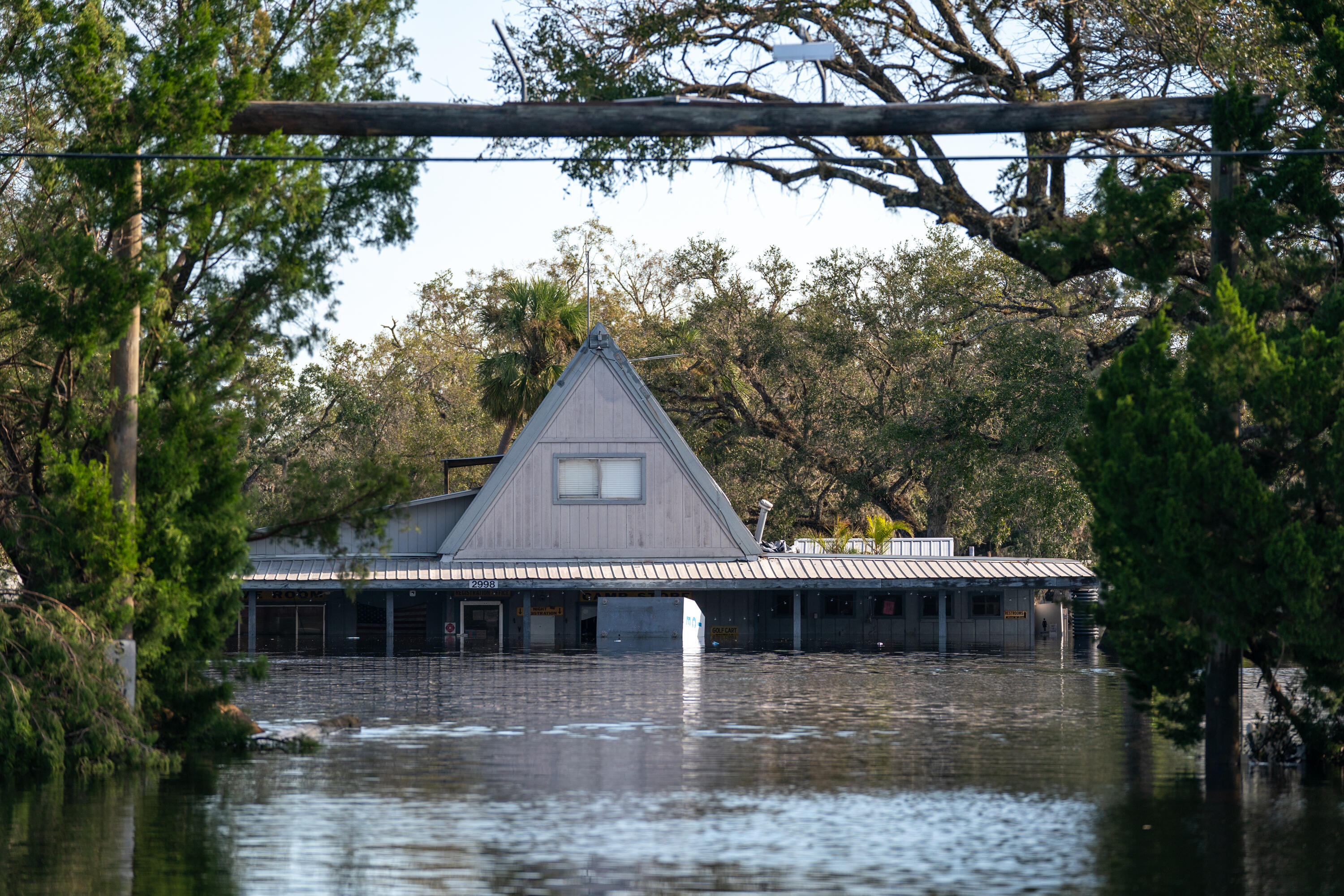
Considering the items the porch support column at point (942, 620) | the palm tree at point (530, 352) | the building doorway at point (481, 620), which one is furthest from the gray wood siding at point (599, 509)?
the palm tree at point (530, 352)

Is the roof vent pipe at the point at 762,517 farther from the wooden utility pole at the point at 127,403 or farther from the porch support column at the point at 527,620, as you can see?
the wooden utility pole at the point at 127,403

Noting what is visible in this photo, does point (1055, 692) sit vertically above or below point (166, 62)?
below

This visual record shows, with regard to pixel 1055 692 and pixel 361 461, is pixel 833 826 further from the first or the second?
pixel 1055 692

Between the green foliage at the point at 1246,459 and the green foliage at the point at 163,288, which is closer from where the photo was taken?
the green foliage at the point at 1246,459

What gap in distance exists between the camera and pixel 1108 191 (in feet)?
55.1

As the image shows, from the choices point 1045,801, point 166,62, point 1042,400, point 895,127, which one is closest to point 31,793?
point 166,62

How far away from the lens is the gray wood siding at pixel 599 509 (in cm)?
4350

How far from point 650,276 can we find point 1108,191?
55615 millimetres

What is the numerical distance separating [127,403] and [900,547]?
3408 centimetres

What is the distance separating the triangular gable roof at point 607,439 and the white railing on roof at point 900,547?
5.42 metres

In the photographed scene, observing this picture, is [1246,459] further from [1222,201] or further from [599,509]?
[599,509]

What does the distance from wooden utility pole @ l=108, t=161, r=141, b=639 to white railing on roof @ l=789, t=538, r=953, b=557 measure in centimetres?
3202

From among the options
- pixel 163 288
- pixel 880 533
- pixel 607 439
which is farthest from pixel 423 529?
pixel 163 288

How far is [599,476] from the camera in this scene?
4391cm
